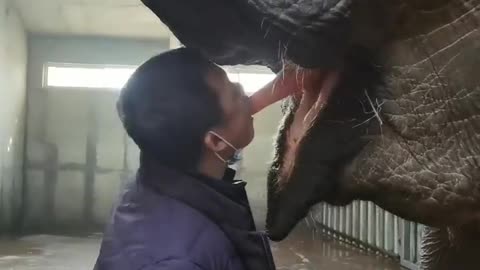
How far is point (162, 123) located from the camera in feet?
3.30

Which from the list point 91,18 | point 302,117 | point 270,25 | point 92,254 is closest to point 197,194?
point 302,117

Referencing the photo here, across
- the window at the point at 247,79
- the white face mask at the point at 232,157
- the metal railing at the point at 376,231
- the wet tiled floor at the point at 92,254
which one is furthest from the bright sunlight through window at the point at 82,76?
the white face mask at the point at 232,157

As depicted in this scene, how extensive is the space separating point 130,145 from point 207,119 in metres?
6.81

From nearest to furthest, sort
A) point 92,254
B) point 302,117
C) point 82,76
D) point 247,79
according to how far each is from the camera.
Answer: point 302,117, point 247,79, point 92,254, point 82,76

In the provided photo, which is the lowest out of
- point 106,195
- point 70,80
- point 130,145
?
point 106,195

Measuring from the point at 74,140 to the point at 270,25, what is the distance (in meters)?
7.14

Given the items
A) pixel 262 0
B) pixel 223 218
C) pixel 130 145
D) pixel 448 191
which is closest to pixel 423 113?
pixel 448 191

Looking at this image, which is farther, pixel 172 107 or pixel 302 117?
pixel 172 107

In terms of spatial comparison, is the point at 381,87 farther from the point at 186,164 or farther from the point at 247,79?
the point at 247,79

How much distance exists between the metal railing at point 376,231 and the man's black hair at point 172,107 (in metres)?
3.53

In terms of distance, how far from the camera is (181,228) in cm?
95

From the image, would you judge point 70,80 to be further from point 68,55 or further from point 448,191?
point 448,191

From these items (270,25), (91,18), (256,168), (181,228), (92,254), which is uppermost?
(91,18)

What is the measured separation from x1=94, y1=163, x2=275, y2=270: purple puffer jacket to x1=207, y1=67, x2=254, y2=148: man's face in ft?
0.22
